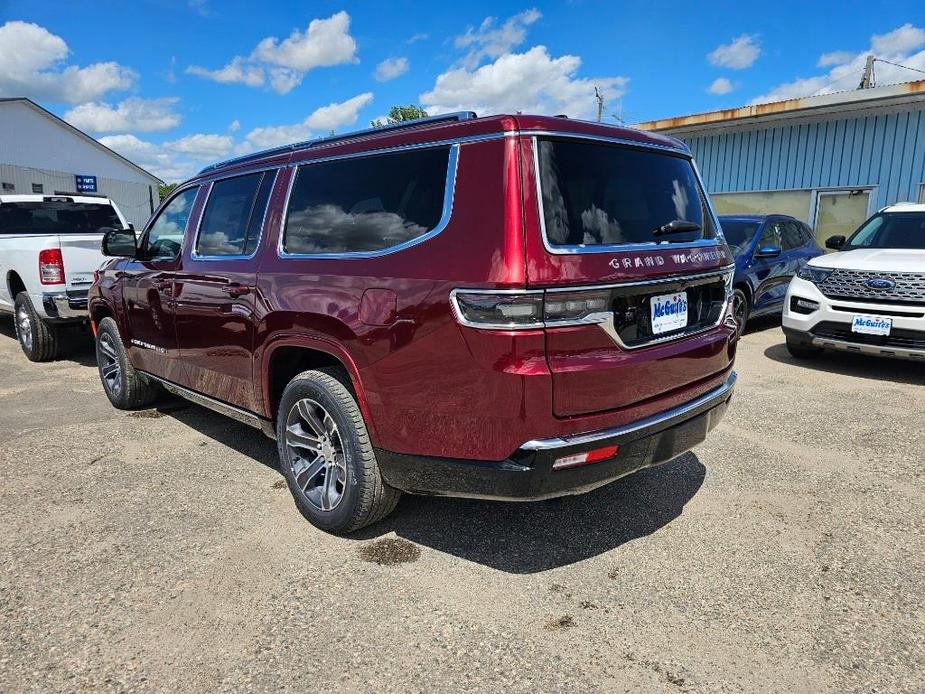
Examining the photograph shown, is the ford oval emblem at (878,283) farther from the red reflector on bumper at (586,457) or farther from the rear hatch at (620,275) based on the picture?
A: the red reflector on bumper at (586,457)

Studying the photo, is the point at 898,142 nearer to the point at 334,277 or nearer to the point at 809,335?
the point at 809,335

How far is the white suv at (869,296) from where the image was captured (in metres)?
5.59

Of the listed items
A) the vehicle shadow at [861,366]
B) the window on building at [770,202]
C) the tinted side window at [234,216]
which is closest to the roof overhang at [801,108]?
the window on building at [770,202]

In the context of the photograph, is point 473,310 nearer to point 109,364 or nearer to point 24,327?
point 109,364

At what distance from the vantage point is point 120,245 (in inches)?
169

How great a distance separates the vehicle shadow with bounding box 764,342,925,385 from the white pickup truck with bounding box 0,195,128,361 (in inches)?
296

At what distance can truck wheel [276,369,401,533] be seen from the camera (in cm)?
275

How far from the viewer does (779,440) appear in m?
4.32

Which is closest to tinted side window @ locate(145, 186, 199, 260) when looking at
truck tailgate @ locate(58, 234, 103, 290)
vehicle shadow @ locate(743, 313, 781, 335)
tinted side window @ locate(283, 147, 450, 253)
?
tinted side window @ locate(283, 147, 450, 253)

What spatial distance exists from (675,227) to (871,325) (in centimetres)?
417

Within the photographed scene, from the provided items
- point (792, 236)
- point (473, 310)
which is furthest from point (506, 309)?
point (792, 236)

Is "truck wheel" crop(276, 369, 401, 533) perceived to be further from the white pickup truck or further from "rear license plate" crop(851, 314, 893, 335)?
"rear license plate" crop(851, 314, 893, 335)

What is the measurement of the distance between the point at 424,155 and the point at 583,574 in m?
1.91

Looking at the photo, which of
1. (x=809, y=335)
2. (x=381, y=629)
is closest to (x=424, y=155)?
(x=381, y=629)
